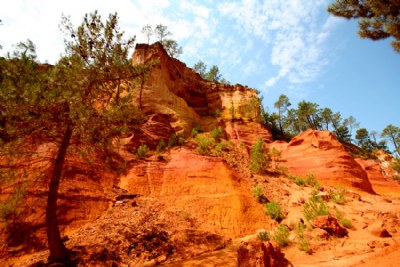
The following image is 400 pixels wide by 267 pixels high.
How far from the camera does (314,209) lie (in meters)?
13.8

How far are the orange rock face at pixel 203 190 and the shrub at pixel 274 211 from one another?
1.33ft

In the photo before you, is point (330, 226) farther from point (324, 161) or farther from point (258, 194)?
point (324, 161)

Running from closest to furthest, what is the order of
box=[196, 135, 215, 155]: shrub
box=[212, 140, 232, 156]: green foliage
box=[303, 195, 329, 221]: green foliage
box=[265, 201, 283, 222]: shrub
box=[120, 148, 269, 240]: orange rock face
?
box=[303, 195, 329, 221]: green foliage → box=[120, 148, 269, 240]: orange rock face → box=[265, 201, 283, 222]: shrub → box=[196, 135, 215, 155]: shrub → box=[212, 140, 232, 156]: green foliage

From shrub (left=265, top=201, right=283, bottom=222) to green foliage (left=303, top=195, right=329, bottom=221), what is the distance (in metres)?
1.41

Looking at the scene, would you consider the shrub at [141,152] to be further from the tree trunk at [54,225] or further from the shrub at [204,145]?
the tree trunk at [54,225]

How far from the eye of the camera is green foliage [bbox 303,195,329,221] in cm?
1297

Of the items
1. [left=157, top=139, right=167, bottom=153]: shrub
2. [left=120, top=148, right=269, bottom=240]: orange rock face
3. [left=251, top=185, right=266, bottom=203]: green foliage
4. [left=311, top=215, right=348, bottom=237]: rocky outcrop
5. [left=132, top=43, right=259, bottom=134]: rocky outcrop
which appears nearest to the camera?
[left=311, top=215, right=348, bottom=237]: rocky outcrop

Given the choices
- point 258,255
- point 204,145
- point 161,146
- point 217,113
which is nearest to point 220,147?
point 204,145

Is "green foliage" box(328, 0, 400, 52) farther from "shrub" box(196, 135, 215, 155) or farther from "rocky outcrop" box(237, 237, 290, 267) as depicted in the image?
"shrub" box(196, 135, 215, 155)

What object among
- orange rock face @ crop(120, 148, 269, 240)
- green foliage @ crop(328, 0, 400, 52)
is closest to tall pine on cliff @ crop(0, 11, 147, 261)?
orange rock face @ crop(120, 148, 269, 240)

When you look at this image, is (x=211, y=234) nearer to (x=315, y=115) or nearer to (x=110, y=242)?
(x=110, y=242)

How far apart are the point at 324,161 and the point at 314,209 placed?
39.1 feet

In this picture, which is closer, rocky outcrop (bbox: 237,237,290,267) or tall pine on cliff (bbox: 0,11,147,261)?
rocky outcrop (bbox: 237,237,290,267)

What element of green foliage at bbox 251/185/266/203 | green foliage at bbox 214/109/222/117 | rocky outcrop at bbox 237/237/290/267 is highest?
green foliage at bbox 214/109/222/117
